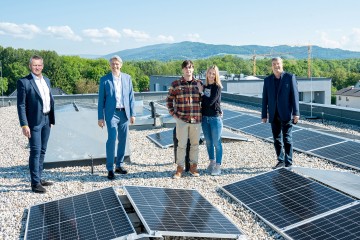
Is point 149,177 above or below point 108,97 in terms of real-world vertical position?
below

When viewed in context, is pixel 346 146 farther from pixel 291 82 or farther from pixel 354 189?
pixel 354 189

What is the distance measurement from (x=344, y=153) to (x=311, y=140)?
1.27 m

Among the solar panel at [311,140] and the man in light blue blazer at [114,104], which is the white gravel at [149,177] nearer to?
the solar panel at [311,140]

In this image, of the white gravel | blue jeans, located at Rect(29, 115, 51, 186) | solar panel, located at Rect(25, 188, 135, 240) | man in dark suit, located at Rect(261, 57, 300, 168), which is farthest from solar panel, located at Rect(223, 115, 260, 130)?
solar panel, located at Rect(25, 188, 135, 240)

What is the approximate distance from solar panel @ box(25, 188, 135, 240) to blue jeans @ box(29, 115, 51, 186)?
101 cm

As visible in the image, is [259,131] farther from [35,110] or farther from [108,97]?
[35,110]

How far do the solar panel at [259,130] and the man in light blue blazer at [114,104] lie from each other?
4819 mm

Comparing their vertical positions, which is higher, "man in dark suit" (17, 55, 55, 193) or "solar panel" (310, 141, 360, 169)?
"man in dark suit" (17, 55, 55, 193)

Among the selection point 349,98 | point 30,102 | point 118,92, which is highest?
point 118,92

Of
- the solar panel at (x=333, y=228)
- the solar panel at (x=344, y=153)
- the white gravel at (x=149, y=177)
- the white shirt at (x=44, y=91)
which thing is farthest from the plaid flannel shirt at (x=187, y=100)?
the solar panel at (x=344, y=153)

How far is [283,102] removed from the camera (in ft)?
23.0

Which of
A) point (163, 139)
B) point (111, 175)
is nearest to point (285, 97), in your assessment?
point (111, 175)

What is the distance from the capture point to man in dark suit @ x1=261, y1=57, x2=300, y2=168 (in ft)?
22.8

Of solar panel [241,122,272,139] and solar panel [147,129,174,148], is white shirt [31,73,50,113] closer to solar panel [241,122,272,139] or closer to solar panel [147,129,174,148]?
solar panel [147,129,174,148]
